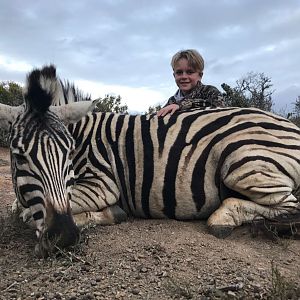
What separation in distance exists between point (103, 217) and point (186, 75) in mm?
2235

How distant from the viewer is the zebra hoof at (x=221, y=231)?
327 centimetres

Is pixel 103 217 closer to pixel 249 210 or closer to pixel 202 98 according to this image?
pixel 249 210

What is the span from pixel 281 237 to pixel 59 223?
1631 mm

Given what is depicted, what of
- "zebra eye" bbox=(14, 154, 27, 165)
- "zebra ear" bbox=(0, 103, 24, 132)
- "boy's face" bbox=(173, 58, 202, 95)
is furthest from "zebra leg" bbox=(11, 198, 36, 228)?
"boy's face" bbox=(173, 58, 202, 95)

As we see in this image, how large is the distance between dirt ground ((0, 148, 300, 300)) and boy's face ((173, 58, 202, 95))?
2.15 metres

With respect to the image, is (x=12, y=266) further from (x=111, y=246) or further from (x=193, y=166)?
(x=193, y=166)

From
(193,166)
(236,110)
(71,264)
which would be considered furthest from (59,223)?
(236,110)

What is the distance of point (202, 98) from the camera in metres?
4.98

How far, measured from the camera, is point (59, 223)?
2.75 meters

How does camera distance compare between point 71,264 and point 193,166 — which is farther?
point 193,166

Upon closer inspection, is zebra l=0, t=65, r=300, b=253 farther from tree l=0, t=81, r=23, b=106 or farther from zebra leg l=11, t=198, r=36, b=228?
→ tree l=0, t=81, r=23, b=106

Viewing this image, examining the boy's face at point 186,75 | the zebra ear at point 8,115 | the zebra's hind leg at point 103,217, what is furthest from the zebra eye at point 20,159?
the boy's face at point 186,75

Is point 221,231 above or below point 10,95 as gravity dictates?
below

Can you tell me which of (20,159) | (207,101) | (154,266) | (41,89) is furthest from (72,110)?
(207,101)
